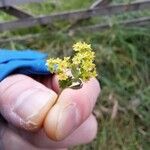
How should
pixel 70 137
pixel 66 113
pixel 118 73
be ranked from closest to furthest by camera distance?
pixel 66 113, pixel 70 137, pixel 118 73

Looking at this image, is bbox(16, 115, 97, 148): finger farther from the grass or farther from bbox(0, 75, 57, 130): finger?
the grass

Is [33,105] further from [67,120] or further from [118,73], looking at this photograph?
[118,73]

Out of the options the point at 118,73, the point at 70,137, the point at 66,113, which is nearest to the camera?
the point at 66,113

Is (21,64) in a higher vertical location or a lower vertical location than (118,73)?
higher

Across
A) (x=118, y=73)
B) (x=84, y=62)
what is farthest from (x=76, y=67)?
(x=118, y=73)

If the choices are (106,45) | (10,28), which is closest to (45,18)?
(10,28)

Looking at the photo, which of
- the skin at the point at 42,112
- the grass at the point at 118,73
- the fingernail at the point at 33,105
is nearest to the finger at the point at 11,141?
the skin at the point at 42,112

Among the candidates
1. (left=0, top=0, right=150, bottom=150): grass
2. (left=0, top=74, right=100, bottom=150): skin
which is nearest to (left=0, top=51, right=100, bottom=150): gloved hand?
(left=0, top=74, right=100, bottom=150): skin

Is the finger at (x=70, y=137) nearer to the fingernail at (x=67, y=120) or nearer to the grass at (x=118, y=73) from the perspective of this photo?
the fingernail at (x=67, y=120)
